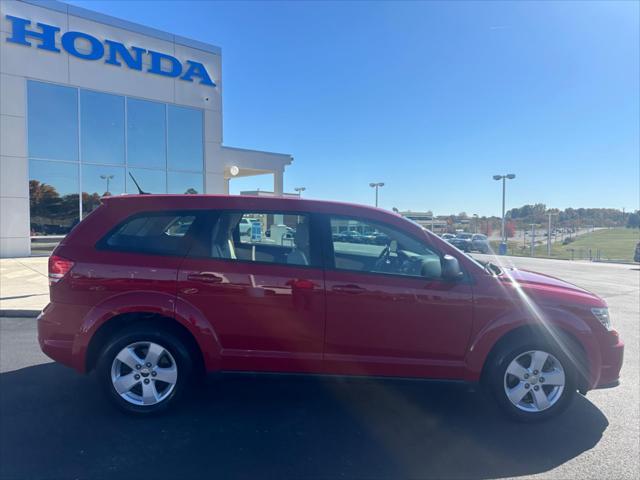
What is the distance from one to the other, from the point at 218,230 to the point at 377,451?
2.17 meters

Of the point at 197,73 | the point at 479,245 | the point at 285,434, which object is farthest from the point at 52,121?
the point at 479,245

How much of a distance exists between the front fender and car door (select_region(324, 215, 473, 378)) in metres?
0.11

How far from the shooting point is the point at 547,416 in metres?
3.55

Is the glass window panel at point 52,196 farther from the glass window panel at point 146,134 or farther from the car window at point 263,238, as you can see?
the car window at point 263,238

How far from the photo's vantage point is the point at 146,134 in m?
16.5

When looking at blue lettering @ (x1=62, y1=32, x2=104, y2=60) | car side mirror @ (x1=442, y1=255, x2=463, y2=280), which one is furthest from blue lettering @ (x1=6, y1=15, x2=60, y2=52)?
car side mirror @ (x1=442, y1=255, x2=463, y2=280)

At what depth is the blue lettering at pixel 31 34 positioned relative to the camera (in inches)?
549

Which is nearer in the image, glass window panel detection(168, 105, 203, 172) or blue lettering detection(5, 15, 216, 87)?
blue lettering detection(5, 15, 216, 87)

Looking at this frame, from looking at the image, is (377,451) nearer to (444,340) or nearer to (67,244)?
(444,340)

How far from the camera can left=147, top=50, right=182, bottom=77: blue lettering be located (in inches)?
647

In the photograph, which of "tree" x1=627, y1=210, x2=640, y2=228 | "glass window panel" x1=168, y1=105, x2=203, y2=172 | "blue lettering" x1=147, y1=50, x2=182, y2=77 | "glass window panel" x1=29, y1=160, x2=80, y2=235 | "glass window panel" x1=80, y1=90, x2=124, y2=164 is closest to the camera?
"glass window panel" x1=29, y1=160, x2=80, y2=235

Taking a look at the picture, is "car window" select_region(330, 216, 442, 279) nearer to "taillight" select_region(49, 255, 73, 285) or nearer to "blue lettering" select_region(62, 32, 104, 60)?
"taillight" select_region(49, 255, 73, 285)

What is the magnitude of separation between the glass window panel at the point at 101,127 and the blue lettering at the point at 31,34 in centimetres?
173

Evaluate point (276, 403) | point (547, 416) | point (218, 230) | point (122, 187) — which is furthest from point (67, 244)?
point (122, 187)
